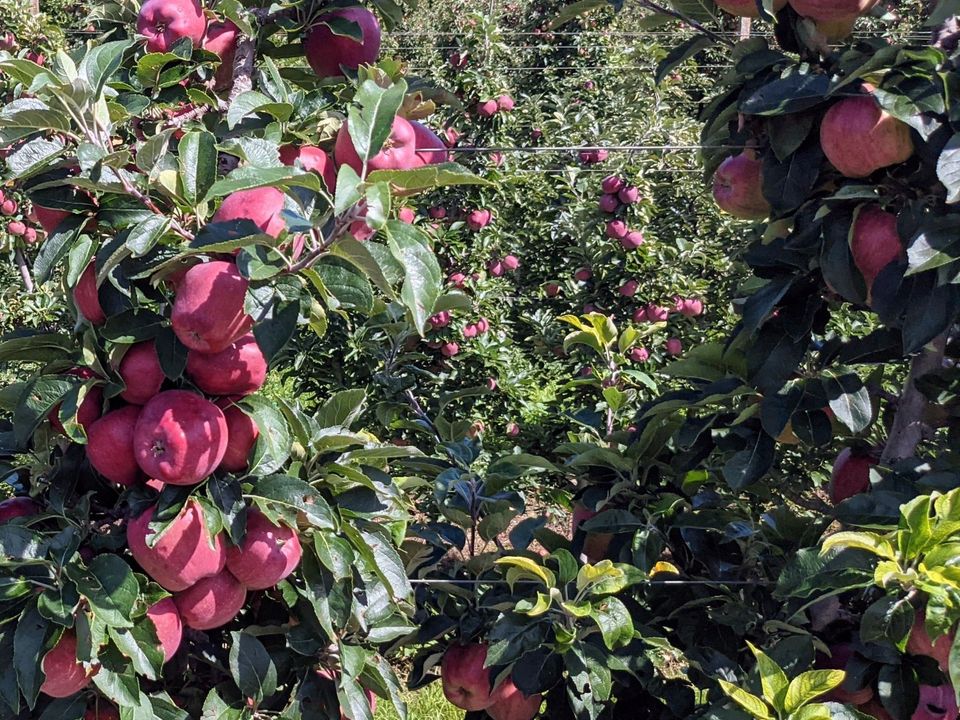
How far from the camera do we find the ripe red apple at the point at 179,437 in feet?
3.30

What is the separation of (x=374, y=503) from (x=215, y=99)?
0.58m

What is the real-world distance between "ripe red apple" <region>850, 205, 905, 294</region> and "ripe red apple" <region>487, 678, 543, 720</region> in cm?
75

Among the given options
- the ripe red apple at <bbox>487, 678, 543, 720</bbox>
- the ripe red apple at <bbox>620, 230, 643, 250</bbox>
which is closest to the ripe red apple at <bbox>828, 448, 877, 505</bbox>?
the ripe red apple at <bbox>487, 678, 543, 720</bbox>

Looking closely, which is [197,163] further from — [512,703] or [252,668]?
[512,703]

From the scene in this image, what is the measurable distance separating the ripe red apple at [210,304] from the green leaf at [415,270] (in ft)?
0.60

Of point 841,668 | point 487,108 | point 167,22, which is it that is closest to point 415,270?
point 167,22

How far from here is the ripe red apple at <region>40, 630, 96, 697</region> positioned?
1.03m

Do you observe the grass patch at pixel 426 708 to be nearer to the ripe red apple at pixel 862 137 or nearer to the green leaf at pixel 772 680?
the green leaf at pixel 772 680

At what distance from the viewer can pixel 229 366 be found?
1.05m

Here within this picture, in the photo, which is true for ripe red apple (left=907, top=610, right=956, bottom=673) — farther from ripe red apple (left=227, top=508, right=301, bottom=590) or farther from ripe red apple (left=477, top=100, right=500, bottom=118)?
ripe red apple (left=477, top=100, right=500, bottom=118)

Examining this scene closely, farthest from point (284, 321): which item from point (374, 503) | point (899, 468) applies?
point (899, 468)

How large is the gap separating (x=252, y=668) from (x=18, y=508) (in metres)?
0.35

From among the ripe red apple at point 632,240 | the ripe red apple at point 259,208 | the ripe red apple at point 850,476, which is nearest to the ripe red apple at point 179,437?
the ripe red apple at point 259,208

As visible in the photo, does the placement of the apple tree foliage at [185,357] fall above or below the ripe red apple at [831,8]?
below
